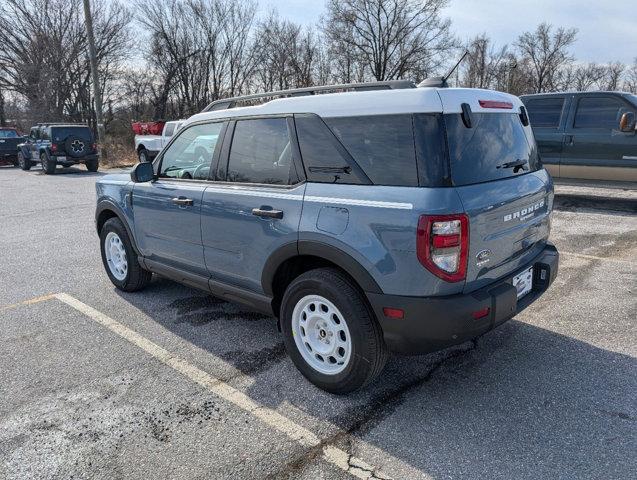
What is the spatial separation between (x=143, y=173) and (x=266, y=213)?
1697 millimetres

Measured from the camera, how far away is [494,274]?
2.86 m

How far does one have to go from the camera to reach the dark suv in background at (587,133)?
858 cm

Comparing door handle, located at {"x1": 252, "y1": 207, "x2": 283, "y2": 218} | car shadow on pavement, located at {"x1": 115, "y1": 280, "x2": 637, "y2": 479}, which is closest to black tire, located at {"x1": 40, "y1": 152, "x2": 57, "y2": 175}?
car shadow on pavement, located at {"x1": 115, "y1": 280, "x2": 637, "y2": 479}

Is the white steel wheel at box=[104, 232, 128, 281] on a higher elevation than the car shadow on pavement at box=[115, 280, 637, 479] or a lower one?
higher

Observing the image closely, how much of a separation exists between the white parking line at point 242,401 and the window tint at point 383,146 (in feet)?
4.81

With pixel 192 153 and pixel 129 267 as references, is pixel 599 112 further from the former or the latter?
pixel 129 267

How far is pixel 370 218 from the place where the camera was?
8.70 feet

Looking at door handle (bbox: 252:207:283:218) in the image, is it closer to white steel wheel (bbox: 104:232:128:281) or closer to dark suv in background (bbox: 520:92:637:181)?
white steel wheel (bbox: 104:232:128:281)

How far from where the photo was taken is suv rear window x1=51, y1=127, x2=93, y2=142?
18469mm

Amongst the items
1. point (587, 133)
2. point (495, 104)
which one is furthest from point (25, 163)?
point (495, 104)

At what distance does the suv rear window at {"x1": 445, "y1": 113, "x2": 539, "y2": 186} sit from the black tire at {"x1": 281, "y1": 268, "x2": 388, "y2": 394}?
0.88 meters

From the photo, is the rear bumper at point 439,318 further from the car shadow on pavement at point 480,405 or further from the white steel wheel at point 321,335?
the car shadow on pavement at point 480,405

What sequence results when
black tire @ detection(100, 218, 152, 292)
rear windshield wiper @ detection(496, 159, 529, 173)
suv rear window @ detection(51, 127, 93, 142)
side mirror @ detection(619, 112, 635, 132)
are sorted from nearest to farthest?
rear windshield wiper @ detection(496, 159, 529, 173) → black tire @ detection(100, 218, 152, 292) → side mirror @ detection(619, 112, 635, 132) → suv rear window @ detection(51, 127, 93, 142)

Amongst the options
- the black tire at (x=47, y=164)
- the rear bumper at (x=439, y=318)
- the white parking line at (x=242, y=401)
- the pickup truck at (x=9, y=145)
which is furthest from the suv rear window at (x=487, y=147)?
the pickup truck at (x=9, y=145)
